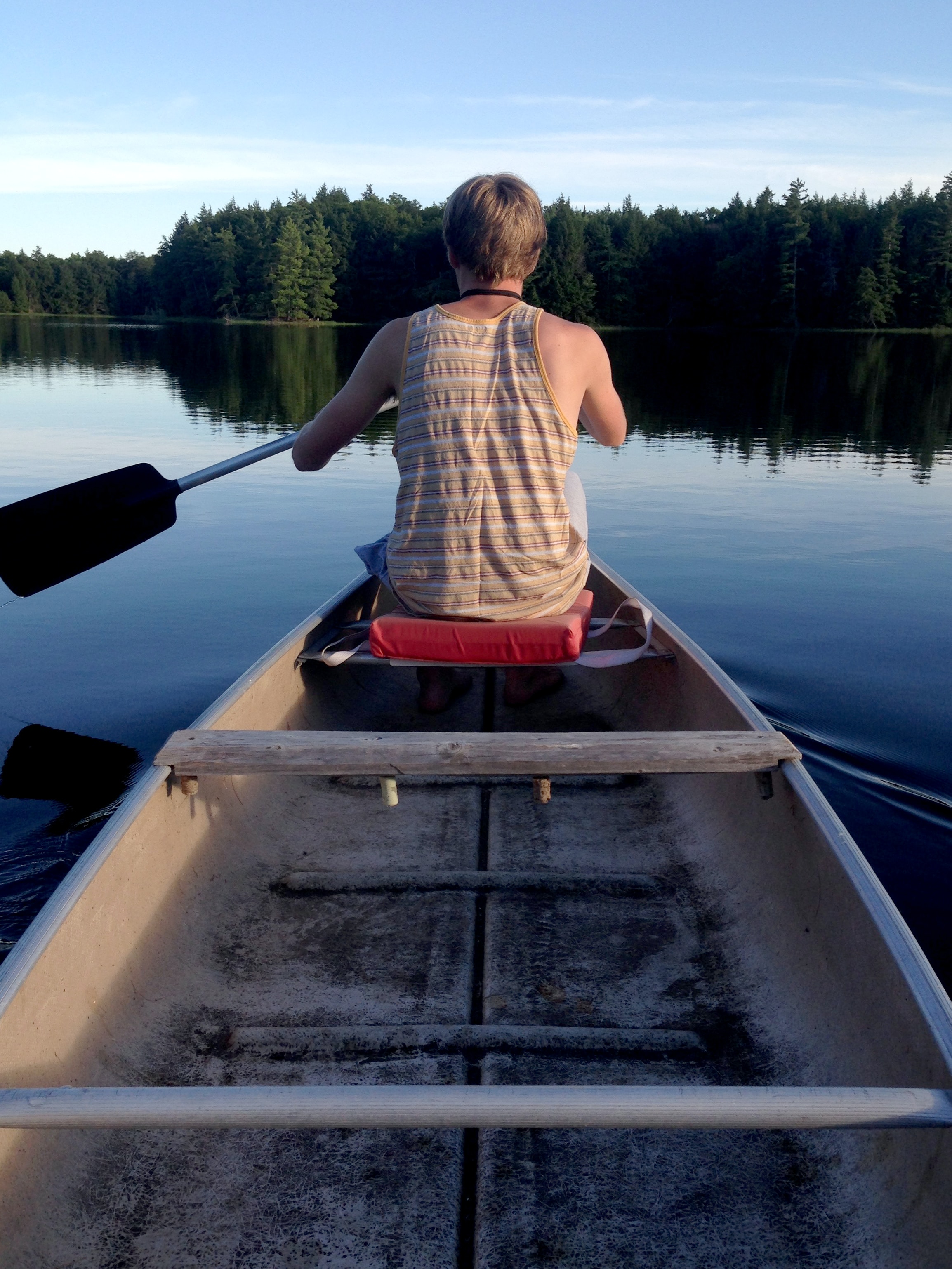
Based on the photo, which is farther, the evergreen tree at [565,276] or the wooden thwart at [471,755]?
the evergreen tree at [565,276]

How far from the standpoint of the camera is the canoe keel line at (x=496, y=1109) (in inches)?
55.3

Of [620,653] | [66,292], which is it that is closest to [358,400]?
[620,653]

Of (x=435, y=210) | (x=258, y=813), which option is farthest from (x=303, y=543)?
(x=435, y=210)

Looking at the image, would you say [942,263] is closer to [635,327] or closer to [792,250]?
[792,250]

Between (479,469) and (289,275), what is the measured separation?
80.8m

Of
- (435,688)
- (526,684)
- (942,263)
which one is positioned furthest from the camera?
(942,263)

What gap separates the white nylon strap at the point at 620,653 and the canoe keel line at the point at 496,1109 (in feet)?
6.01

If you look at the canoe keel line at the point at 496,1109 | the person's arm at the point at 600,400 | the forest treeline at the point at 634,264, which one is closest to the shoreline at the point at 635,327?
the forest treeline at the point at 634,264

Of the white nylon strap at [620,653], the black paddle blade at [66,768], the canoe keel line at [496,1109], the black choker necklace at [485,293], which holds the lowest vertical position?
the black paddle blade at [66,768]

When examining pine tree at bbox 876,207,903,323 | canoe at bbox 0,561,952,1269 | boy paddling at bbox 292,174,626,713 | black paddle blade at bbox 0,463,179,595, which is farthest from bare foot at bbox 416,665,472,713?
pine tree at bbox 876,207,903,323

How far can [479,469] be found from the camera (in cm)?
294

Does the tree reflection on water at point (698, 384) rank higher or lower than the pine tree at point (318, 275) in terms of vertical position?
lower

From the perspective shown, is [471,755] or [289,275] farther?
[289,275]

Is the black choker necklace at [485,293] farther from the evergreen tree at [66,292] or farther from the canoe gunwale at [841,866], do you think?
the evergreen tree at [66,292]
